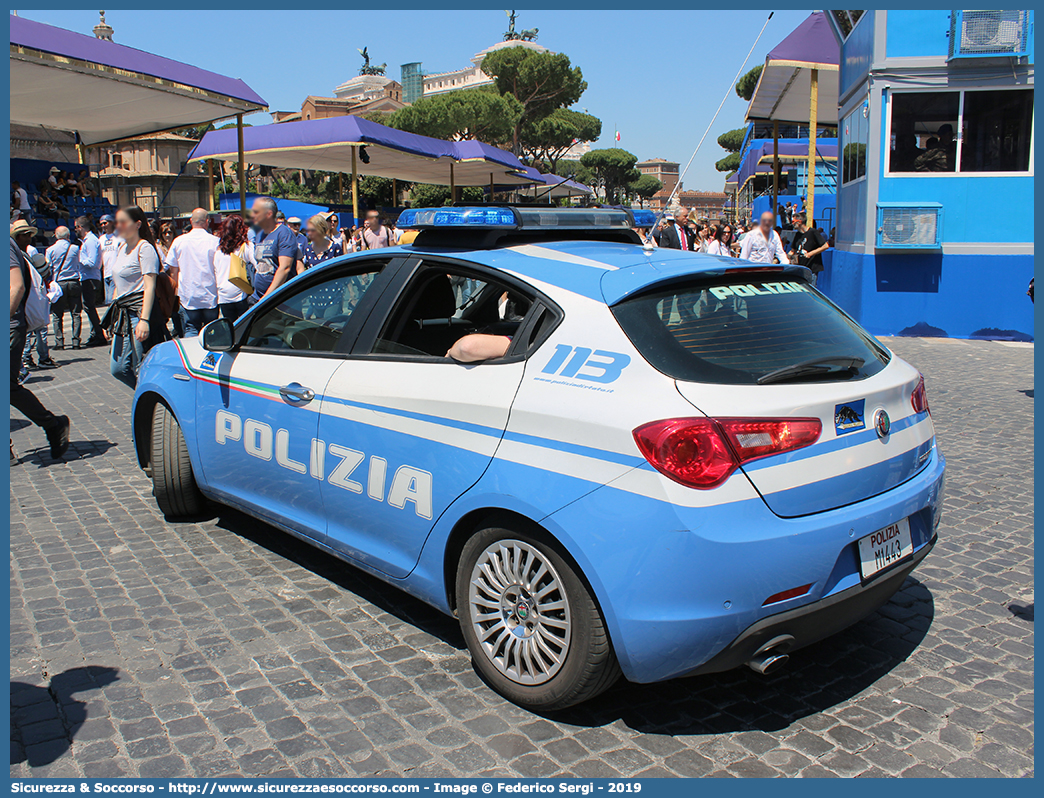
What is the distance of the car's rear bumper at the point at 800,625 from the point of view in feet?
8.21

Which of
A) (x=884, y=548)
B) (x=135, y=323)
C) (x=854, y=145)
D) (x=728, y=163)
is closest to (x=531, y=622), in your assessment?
(x=884, y=548)

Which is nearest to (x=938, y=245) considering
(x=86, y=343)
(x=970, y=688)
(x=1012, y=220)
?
(x=1012, y=220)

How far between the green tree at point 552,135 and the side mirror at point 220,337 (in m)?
80.0

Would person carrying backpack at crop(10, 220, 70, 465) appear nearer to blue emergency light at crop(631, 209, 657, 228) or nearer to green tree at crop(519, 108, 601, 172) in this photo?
blue emergency light at crop(631, 209, 657, 228)

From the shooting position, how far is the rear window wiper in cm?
264

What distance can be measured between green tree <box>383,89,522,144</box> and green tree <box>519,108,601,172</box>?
56.8ft

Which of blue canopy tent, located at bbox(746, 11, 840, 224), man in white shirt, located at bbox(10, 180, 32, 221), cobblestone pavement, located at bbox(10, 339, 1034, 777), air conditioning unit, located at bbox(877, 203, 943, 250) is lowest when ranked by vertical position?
cobblestone pavement, located at bbox(10, 339, 1034, 777)

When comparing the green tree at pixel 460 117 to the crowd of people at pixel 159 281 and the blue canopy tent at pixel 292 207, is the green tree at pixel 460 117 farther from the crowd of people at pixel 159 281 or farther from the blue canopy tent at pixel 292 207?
the crowd of people at pixel 159 281

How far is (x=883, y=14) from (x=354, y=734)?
12.8m

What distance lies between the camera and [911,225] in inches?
488

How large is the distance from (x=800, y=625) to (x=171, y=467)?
3.55 metres

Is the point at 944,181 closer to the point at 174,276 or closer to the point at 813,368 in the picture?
the point at 174,276

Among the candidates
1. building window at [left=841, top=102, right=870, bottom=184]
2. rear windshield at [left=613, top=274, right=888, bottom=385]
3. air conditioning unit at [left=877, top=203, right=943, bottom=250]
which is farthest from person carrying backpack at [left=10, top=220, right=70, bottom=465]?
building window at [left=841, top=102, right=870, bottom=184]

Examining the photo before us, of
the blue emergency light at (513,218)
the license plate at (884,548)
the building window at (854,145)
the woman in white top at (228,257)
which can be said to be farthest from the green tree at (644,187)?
the license plate at (884,548)
